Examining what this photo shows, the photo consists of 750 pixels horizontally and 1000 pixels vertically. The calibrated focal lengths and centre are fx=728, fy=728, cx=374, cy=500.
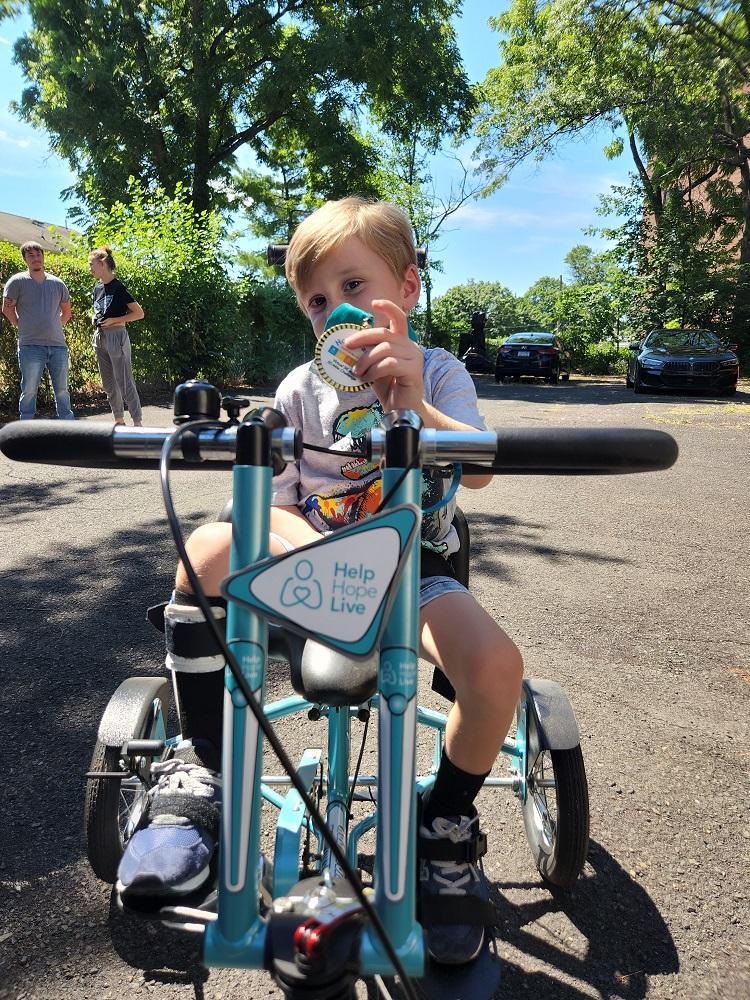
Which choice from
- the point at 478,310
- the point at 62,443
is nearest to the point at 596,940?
the point at 62,443

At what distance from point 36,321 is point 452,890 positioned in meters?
7.75

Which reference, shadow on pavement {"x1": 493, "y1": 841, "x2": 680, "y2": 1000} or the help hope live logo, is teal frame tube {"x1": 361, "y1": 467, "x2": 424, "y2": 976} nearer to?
the help hope live logo

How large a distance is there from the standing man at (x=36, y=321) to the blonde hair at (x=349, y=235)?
6462 millimetres

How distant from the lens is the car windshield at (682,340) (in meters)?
14.9

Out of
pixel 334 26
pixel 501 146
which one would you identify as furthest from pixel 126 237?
pixel 501 146

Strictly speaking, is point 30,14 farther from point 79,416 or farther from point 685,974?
point 685,974

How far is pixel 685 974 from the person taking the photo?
155 centimetres

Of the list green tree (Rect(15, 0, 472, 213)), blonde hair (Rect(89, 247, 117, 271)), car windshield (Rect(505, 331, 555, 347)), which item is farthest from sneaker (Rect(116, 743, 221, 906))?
green tree (Rect(15, 0, 472, 213))

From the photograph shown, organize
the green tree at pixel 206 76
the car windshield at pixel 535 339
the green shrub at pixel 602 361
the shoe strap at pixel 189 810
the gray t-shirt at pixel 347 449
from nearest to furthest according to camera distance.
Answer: the shoe strap at pixel 189 810
the gray t-shirt at pixel 347 449
the green tree at pixel 206 76
the car windshield at pixel 535 339
the green shrub at pixel 602 361

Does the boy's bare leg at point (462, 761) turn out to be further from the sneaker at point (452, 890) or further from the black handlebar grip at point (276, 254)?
the black handlebar grip at point (276, 254)

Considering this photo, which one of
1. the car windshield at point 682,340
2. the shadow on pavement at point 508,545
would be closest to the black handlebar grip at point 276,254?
the shadow on pavement at point 508,545

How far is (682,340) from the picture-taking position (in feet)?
50.6

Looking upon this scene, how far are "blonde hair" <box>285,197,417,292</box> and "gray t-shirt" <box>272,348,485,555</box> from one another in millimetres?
243

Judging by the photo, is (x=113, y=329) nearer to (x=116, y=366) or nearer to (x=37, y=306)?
(x=116, y=366)
